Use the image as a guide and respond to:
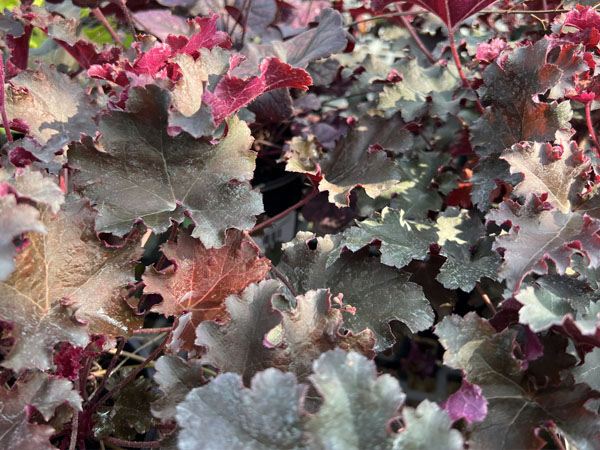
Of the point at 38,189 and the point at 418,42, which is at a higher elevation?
the point at 38,189

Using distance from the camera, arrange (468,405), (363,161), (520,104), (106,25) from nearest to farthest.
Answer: (468,405) < (520,104) < (363,161) < (106,25)

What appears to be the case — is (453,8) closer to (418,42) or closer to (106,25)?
(418,42)

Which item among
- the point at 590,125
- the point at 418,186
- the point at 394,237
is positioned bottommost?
the point at 418,186

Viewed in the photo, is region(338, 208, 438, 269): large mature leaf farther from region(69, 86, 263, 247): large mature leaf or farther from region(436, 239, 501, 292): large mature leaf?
region(69, 86, 263, 247): large mature leaf

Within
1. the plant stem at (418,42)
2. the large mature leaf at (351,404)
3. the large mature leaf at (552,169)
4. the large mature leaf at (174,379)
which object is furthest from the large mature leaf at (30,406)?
the plant stem at (418,42)

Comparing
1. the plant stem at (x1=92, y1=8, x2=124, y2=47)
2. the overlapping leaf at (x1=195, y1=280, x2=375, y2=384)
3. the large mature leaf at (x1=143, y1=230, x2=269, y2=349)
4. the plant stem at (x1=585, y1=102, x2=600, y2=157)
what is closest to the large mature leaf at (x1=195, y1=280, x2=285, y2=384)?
the overlapping leaf at (x1=195, y1=280, x2=375, y2=384)

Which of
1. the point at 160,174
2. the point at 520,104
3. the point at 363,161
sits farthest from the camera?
the point at 363,161

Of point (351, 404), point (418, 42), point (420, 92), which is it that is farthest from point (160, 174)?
point (418, 42)
